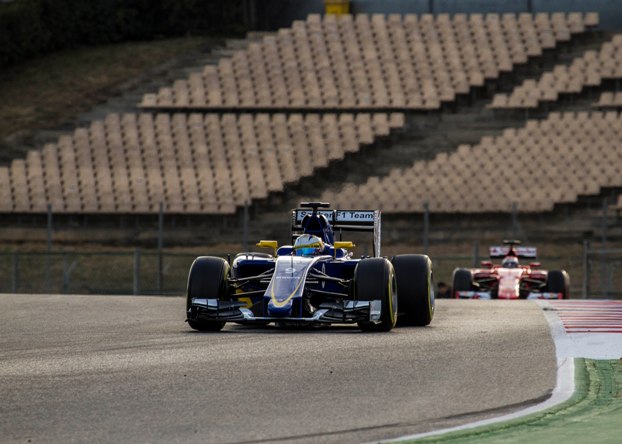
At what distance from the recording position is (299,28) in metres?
43.4

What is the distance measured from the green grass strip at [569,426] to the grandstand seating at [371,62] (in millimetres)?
29270

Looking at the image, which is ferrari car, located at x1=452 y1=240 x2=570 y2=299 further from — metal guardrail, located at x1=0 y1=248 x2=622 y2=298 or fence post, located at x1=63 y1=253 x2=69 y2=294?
fence post, located at x1=63 y1=253 x2=69 y2=294

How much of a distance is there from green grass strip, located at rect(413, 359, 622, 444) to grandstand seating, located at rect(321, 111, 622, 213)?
23532 millimetres

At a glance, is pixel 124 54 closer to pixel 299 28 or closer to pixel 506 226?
pixel 299 28

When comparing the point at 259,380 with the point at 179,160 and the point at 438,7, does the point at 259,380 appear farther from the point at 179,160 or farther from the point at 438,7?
the point at 438,7

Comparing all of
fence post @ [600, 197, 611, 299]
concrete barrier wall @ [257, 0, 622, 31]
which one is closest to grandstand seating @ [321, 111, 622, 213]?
fence post @ [600, 197, 611, 299]

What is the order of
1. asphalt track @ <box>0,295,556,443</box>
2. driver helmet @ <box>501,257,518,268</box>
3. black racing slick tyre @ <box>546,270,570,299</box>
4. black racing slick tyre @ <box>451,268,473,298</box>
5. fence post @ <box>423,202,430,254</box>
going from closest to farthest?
1. asphalt track @ <box>0,295,556,443</box>
2. black racing slick tyre @ <box>546,270,570,299</box>
3. black racing slick tyre @ <box>451,268,473,298</box>
4. driver helmet @ <box>501,257,518,268</box>
5. fence post @ <box>423,202,430,254</box>

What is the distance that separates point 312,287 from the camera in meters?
16.1

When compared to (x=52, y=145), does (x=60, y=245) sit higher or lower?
lower

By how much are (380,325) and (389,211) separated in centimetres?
1857

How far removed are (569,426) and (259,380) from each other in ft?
9.88

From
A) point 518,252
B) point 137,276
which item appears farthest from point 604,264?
point 137,276

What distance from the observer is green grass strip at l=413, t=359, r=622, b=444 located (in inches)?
311

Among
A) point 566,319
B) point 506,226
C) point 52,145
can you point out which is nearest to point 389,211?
point 506,226
